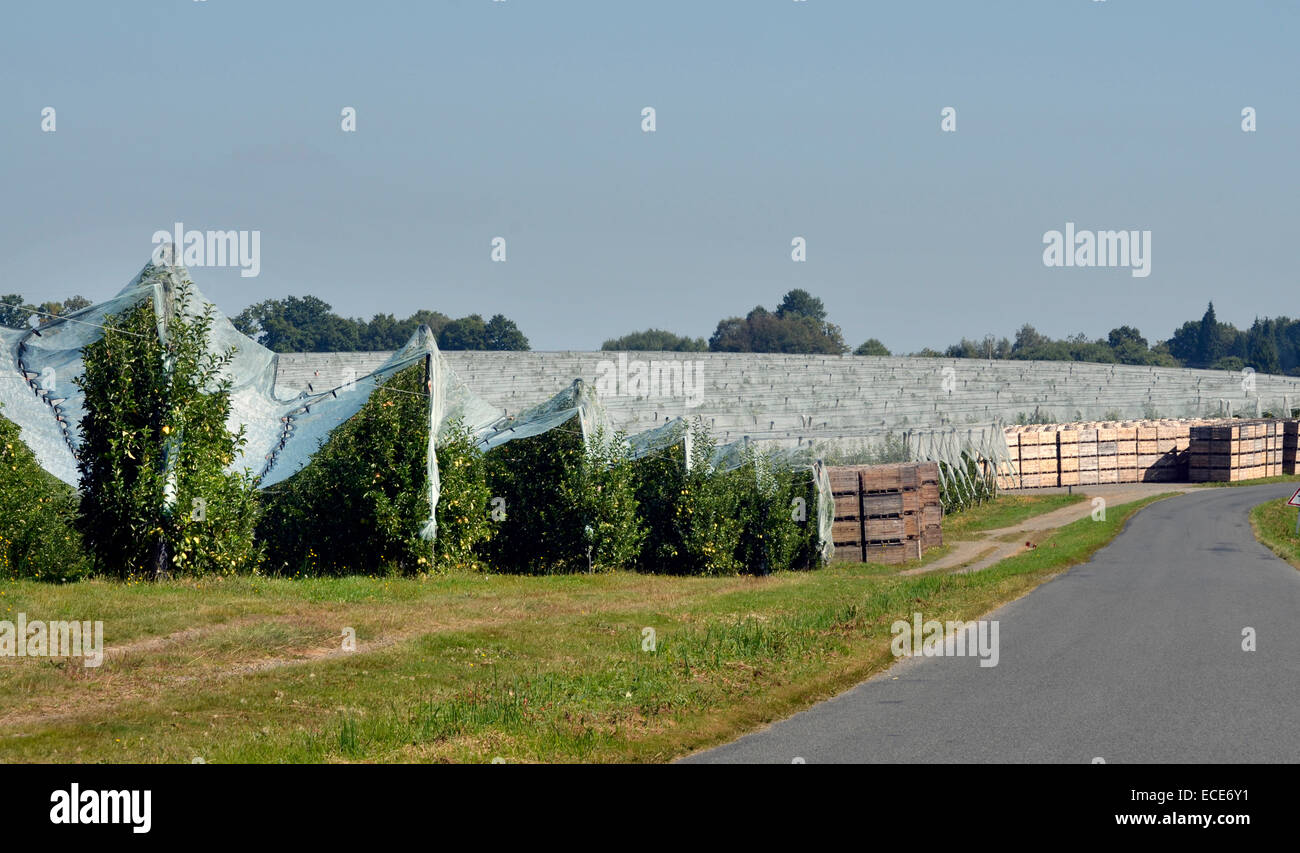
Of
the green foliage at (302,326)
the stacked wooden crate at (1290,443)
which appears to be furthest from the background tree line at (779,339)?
the stacked wooden crate at (1290,443)

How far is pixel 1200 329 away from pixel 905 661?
181 m

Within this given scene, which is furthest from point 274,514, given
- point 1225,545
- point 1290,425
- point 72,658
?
point 1290,425

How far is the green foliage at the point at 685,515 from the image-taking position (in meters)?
25.2

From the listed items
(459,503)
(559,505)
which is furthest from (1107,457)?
(459,503)

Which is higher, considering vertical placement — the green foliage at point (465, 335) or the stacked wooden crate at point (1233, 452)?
the green foliage at point (465, 335)

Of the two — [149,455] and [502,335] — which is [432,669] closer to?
[149,455]

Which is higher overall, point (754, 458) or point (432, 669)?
point (754, 458)

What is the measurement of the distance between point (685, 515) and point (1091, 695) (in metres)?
13.9

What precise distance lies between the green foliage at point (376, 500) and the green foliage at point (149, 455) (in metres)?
2.87

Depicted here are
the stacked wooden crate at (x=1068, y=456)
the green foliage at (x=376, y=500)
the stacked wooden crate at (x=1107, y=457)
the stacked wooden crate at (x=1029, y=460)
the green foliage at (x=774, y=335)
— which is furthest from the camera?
the green foliage at (x=774, y=335)

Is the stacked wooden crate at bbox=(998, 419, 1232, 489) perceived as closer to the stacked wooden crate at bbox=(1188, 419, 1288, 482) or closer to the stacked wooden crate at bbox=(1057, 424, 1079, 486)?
the stacked wooden crate at bbox=(1057, 424, 1079, 486)

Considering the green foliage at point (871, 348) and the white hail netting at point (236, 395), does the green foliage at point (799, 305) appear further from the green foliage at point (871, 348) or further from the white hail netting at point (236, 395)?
the white hail netting at point (236, 395)

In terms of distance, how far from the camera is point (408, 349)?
22.0m

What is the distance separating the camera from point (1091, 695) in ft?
39.5
